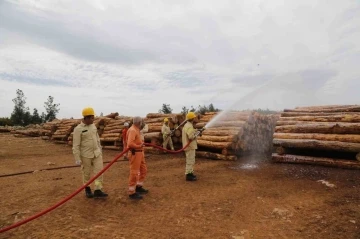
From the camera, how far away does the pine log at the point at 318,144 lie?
928 cm

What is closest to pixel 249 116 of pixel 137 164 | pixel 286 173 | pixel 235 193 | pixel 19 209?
pixel 286 173

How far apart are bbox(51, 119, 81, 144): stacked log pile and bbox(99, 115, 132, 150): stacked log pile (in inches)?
158

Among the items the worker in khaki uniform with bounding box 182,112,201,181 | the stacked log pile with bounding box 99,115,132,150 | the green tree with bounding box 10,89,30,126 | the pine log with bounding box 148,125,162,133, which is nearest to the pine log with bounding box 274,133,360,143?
the worker in khaki uniform with bounding box 182,112,201,181

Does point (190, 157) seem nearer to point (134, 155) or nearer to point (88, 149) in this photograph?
point (134, 155)

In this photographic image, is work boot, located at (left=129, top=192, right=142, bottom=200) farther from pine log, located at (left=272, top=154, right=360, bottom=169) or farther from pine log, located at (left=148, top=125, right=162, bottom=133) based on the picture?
pine log, located at (left=148, top=125, right=162, bottom=133)

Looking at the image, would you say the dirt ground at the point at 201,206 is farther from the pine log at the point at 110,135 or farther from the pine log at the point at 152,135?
the pine log at the point at 110,135

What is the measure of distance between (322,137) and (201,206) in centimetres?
651

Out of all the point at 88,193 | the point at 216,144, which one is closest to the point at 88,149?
the point at 88,193

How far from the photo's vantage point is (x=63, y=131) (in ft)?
74.2

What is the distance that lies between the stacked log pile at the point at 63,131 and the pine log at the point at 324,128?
16.4m

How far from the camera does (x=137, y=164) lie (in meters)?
6.45

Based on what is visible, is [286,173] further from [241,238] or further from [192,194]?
[241,238]

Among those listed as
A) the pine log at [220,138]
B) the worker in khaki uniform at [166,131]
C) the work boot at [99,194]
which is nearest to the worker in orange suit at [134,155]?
the work boot at [99,194]

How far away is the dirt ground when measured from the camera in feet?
15.4
